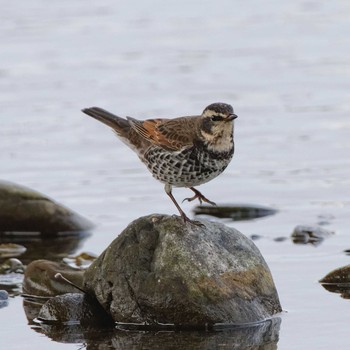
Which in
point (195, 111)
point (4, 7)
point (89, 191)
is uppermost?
point (4, 7)

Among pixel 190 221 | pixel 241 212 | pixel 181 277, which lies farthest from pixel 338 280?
pixel 241 212

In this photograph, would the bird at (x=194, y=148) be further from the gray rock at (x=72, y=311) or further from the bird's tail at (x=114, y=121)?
the gray rock at (x=72, y=311)

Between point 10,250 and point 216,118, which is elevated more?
point 216,118

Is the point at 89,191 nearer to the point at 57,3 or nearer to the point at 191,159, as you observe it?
the point at 191,159

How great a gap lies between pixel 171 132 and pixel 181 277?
51.5 inches

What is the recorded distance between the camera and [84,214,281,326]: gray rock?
9852mm

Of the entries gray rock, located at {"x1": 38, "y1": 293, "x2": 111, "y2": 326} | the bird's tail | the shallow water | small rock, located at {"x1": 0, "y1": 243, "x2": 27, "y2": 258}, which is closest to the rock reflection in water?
the shallow water

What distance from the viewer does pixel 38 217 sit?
1323 cm

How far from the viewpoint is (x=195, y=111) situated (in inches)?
673

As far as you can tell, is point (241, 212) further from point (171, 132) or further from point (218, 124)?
point (218, 124)

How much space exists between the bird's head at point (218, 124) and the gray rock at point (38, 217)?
3556 millimetres

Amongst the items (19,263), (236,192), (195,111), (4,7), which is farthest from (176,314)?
(4,7)

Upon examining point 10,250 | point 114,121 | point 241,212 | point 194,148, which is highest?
point 114,121

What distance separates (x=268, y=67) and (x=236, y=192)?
5.43 metres
